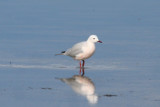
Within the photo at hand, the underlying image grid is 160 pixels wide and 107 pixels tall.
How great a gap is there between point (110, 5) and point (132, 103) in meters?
19.0

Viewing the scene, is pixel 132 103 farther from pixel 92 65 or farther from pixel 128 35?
pixel 128 35

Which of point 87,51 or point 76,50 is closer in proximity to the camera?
point 87,51

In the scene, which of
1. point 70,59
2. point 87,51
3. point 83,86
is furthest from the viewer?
point 70,59

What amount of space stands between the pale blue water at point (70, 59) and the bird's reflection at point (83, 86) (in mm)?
102

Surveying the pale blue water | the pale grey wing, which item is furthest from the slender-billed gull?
the pale blue water

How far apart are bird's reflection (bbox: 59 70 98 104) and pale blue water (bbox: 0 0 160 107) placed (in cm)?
10

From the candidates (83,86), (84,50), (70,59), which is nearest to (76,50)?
(84,50)

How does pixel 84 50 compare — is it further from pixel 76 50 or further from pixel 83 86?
pixel 83 86

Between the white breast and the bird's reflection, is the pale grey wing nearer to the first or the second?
the white breast

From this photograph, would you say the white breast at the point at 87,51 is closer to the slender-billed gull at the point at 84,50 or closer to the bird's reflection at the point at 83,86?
the slender-billed gull at the point at 84,50

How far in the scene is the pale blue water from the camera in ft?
30.4

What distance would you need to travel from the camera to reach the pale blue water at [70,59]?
30.4 feet

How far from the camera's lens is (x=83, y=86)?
10133 millimetres

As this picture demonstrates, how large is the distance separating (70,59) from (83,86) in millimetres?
3436
